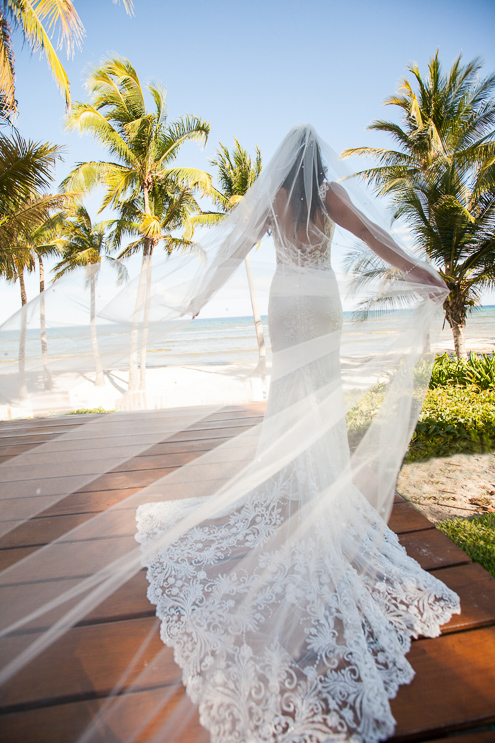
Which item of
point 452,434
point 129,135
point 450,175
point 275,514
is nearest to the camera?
point 275,514

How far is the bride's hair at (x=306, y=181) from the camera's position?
1845 millimetres

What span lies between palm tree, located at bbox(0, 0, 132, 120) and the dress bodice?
730 centimetres

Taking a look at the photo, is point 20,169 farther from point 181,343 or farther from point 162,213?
point 162,213

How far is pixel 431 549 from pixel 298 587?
2.28 ft

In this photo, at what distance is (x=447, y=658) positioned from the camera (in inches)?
47.9

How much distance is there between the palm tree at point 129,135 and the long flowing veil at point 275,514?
10.8 meters

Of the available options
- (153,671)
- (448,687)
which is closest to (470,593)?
(448,687)

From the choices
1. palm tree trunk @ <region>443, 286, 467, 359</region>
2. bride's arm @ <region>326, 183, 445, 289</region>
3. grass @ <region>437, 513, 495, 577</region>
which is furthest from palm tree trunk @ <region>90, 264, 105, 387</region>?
palm tree trunk @ <region>443, 286, 467, 359</region>

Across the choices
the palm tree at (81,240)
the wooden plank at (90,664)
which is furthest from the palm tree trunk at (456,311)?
the palm tree at (81,240)

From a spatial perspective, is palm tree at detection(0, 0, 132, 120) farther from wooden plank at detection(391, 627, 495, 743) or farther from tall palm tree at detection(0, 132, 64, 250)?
wooden plank at detection(391, 627, 495, 743)

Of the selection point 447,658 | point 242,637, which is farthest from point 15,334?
point 447,658

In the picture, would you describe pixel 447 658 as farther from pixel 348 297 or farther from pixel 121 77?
pixel 121 77

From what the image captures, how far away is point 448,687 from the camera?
3.71 feet

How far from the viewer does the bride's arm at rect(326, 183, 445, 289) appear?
1.83m
